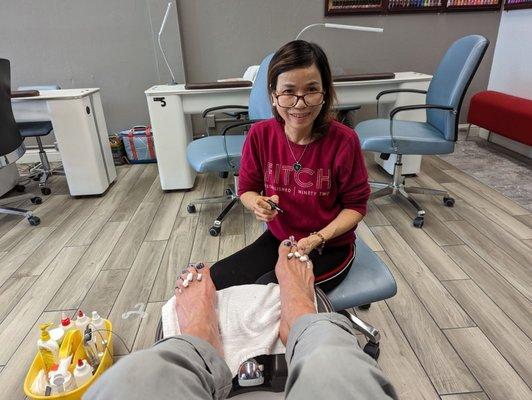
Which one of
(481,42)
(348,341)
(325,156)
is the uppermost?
(481,42)

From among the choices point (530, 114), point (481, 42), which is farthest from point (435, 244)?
point (530, 114)

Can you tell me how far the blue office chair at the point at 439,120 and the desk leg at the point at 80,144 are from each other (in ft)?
6.31

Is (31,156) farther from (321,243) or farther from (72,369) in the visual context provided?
(321,243)

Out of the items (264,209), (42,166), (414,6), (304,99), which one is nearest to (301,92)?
(304,99)

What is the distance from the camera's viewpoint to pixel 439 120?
226cm

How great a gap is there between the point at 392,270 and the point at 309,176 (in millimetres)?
975

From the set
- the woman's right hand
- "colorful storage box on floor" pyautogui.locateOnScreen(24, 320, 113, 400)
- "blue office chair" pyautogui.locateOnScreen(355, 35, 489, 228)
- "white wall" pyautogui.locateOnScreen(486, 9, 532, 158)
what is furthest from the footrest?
"white wall" pyautogui.locateOnScreen(486, 9, 532, 158)

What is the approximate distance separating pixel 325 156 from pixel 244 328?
54cm

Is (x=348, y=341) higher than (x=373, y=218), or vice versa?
(x=348, y=341)

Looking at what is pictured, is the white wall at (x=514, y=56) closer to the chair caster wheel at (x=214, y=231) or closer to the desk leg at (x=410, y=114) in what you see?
the desk leg at (x=410, y=114)

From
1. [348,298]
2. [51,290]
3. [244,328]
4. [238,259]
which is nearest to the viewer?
[244,328]

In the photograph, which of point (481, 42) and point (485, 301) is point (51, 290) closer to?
point (485, 301)

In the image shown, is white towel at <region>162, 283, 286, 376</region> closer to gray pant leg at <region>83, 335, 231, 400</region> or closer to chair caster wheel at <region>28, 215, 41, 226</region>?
gray pant leg at <region>83, 335, 231, 400</region>

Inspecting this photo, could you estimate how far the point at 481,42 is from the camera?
1.96 metres
